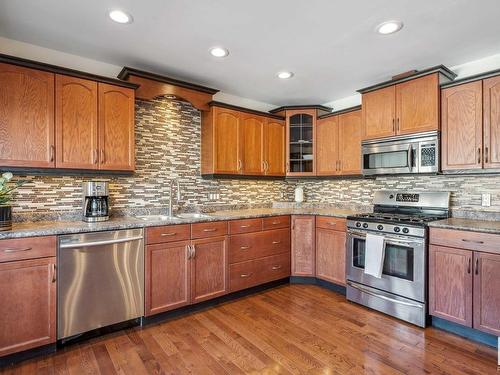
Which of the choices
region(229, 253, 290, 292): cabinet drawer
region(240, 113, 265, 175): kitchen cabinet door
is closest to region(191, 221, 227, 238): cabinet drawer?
region(229, 253, 290, 292): cabinet drawer

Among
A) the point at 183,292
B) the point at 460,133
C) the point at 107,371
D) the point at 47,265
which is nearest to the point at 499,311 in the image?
the point at 460,133

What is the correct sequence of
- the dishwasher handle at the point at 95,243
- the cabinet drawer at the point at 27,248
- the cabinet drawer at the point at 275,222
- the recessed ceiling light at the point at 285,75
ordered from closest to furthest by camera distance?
1. the cabinet drawer at the point at 27,248
2. the dishwasher handle at the point at 95,243
3. the recessed ceiling light at the point at 285,75
4. the cabinet drawer at the point at 275,222

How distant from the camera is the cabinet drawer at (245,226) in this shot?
319 cm

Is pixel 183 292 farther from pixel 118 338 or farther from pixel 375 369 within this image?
pixel 375 369

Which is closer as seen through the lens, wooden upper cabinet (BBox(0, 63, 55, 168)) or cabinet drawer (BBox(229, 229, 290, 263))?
wooden upper cabinet (BBox(0, 63, 55, 168))

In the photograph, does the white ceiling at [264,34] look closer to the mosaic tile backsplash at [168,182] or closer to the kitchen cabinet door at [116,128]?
the kitchen cabinet door at [116,128]

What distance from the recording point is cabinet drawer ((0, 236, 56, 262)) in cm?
200

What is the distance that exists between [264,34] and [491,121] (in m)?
2.13

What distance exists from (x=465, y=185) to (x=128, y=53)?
354 cm

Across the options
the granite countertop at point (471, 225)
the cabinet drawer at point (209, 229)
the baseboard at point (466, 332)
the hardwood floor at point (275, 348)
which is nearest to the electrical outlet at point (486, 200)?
the granite countertop at point (471, 225)

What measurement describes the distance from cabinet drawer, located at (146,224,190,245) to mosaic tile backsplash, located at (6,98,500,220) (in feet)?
2.02

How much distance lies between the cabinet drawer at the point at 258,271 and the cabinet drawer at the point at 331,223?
0.58m

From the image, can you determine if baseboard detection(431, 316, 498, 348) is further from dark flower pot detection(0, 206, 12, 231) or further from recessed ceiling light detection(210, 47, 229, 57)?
dark flower pot detection(0, 206, 12, 231)

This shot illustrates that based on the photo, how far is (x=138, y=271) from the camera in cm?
256
